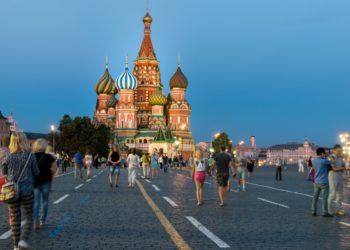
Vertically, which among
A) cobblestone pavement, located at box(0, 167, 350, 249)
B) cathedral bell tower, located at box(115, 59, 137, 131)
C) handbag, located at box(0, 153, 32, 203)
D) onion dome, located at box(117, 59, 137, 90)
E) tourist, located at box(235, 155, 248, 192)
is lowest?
cobblestone pavement, located at box(0, 167, 350, 249)

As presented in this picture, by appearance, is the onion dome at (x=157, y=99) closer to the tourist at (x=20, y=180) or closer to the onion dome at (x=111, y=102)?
the onion dome at (x=111, y=102)

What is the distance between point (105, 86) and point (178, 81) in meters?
19.5

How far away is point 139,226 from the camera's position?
11906 mm

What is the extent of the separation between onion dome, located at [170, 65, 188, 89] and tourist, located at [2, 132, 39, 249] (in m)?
140

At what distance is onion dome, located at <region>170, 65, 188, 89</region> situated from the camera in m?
148

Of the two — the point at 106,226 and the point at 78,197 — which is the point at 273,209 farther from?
the point at 78,197

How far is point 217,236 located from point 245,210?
5.17m

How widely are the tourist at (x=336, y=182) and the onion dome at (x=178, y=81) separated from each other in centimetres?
13354

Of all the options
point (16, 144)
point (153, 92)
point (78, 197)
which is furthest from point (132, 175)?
point (153, 92)

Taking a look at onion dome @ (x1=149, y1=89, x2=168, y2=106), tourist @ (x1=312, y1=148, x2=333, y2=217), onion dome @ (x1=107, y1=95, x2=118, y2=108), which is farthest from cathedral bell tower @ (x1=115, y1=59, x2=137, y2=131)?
tourist @ (x1=312, y1=148, x2=333, y2=217)

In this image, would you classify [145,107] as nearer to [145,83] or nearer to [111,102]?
[145,83]

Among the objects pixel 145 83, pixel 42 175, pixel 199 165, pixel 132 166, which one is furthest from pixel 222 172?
pixel 145 83

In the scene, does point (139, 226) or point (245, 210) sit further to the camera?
point (245, 210)

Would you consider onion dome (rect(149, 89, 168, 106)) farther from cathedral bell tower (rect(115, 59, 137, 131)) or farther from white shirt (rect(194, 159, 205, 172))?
white shirt (rect(194, 159, 205, 172))
